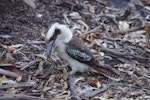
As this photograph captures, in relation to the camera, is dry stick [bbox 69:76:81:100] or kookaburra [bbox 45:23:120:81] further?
kookaburra [bbox 45:23:120:81]

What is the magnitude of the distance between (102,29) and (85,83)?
1.52 m

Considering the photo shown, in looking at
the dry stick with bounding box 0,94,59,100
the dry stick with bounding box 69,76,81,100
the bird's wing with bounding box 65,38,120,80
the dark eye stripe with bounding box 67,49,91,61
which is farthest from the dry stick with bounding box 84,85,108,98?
the dry stick with bounding box 0,94,59,100

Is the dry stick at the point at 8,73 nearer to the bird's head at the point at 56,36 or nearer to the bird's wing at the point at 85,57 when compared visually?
the bird's head at the point at 56,36

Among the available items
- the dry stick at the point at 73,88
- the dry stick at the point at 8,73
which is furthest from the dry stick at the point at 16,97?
the dry stick at the point at 8,73

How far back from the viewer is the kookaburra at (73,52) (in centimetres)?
541

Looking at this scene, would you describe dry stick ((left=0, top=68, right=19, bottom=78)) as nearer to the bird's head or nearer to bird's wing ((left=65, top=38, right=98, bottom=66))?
the bird's head

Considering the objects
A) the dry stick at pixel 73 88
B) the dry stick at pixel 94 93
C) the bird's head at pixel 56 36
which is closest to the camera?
the dry stick at pixel 73 88

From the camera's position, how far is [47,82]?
5.38 metres

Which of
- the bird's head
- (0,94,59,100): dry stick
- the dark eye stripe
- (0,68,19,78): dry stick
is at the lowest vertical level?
(0,94,59,100): dry stick

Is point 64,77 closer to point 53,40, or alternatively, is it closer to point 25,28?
point 53,40

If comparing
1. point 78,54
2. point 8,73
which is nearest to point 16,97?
point 8,73

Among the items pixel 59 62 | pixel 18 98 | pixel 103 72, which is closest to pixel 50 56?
pixel 59 62

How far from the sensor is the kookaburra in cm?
541

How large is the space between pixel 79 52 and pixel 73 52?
8 cm
